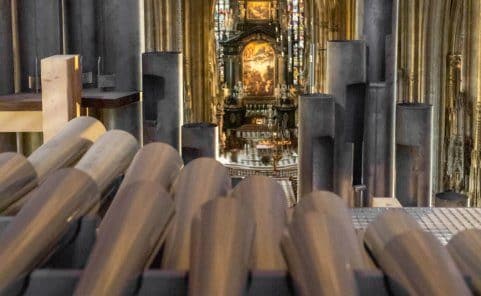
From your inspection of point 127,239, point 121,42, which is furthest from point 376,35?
point 127,239

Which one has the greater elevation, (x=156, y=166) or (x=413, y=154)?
(x=156, y=166)

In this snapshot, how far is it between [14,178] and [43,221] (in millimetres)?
432

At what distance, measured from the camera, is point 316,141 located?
27.6ft

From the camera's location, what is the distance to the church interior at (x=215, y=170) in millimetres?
1793

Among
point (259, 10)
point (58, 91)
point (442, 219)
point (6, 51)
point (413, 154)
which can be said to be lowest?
point (442, 219)

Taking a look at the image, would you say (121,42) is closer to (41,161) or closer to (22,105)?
(22,105)

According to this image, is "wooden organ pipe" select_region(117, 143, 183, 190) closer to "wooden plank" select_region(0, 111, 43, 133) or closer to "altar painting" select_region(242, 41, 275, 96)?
"wooden plank" select_region(0, 111, 43, 133)

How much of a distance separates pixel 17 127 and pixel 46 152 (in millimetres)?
3069

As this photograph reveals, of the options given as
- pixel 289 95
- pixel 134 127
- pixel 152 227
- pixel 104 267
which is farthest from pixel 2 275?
pixel 289 95

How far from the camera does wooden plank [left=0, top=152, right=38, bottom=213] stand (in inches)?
90.7

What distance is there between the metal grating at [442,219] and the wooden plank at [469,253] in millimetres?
3605

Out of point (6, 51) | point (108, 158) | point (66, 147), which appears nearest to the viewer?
point (108, 158)

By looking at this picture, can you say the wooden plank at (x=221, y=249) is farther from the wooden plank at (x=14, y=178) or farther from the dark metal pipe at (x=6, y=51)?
the dark metal pipe at (x=6, y=51)

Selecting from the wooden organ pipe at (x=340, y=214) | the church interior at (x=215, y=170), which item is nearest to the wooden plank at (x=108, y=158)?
the church interior at (x=215, y=170)
